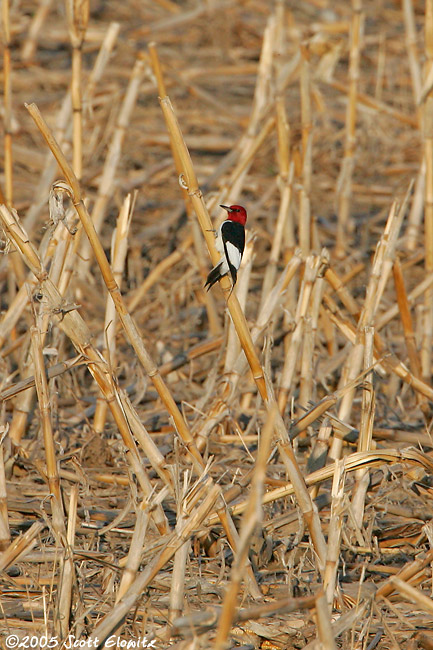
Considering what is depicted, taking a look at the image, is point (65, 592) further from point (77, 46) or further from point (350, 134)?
point (350, 134)

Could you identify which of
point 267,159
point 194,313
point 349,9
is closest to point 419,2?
point 349,9

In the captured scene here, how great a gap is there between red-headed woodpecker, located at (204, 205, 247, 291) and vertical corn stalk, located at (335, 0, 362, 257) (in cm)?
179

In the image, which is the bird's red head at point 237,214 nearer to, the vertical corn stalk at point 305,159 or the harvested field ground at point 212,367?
the harvested field ground at point 212,367

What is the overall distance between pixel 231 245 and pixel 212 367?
3.69 feet

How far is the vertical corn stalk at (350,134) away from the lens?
482 centimetres

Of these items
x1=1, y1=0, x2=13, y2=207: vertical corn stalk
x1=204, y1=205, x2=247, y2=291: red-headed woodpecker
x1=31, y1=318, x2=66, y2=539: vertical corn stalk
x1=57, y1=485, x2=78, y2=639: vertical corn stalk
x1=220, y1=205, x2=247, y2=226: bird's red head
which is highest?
x1=1, y1=0, x2=13, y2=207: vertical corn stalk

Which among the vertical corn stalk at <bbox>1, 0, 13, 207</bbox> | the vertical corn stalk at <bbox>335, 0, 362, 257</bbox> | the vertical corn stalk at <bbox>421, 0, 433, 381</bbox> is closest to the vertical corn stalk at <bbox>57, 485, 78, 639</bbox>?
the vertical corn stalk at <bbox>1, 0, 13, 207</bbox>

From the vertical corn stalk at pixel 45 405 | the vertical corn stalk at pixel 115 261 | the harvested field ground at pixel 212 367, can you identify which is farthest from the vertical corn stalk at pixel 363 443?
the vertical corn stalk at pixel 45 405

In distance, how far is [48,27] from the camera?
7.50 metres

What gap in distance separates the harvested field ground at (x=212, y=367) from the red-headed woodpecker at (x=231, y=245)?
0.37 ft

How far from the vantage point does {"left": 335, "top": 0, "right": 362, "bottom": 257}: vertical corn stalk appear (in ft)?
15.8

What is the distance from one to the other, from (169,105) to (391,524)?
5.60 feet

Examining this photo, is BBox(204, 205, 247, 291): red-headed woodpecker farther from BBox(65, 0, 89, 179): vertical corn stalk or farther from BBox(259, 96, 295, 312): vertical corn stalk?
BBox(65, 0, 89, 179): vertical corn stalk

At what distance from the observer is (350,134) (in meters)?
4.89
